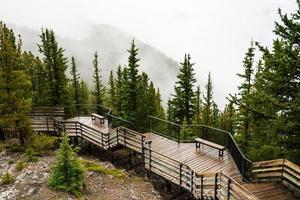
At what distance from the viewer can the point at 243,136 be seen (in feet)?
92.8

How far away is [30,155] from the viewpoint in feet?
59.7

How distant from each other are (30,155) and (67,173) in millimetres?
4094

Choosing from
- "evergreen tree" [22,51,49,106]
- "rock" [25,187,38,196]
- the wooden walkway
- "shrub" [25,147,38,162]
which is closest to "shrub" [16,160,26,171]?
"shrub" [25,147,38,162]

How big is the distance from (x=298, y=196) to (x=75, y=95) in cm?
3708

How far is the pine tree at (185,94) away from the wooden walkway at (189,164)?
18125 mm

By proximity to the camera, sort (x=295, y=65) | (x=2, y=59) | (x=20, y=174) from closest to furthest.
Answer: (x=295, y=65) → (x=20, y=174) → (x=2, y=59)

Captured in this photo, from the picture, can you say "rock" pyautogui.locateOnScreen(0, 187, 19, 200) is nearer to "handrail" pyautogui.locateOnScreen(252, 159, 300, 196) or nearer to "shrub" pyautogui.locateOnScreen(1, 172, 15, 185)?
"shrub" pyautogui.locateOnScreen(1, 172, 15, 185)

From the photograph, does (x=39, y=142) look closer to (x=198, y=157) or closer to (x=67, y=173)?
(x=67, y=173)

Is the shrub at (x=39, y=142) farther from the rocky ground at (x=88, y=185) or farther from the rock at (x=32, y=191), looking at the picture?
the rock at (x=32, y=191)

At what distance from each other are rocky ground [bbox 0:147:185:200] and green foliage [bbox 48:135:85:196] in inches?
12.1

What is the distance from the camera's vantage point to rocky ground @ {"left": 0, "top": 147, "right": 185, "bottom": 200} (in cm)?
1462

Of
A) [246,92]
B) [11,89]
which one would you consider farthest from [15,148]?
[246,92]

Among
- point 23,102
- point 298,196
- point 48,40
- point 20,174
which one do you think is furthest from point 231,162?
point 48,40

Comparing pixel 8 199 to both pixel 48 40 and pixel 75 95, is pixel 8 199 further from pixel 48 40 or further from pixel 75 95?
pixel 75 95
